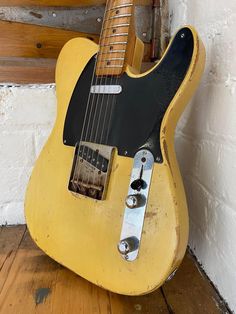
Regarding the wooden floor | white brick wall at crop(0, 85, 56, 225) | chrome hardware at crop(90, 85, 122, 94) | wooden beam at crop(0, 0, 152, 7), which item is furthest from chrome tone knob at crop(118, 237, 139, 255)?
wooden beam at crop(0, 0, 152, 7)

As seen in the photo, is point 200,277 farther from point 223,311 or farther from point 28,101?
point 28,101

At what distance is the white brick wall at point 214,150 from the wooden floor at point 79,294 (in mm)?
37

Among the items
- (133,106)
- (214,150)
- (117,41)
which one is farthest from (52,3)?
(214,150)

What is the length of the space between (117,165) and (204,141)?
19cm

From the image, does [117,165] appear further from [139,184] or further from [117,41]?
[117,41]

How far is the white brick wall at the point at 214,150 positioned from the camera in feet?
1.66

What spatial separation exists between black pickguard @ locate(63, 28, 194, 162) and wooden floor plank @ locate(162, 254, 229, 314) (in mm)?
256

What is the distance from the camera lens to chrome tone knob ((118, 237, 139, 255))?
18.8 inches

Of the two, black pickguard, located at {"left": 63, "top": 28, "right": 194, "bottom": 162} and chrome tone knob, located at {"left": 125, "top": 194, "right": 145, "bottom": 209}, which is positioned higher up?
black pickguard, located at {"left": 63, "top": 28, "right": 194, "bottom": 162}

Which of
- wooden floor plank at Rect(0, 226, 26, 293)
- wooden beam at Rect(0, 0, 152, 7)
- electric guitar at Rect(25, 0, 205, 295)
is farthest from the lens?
wooden beam at Rect(0, 0, 152, 7)

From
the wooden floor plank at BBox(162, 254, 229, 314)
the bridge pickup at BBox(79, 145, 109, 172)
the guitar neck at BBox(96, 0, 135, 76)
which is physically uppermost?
the guitar neck at BBox(96, 0, 135, 76)

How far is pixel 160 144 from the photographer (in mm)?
473

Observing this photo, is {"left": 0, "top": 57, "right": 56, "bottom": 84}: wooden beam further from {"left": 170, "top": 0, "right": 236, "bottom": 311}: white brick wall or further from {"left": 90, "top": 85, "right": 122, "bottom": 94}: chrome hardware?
{"left": 170, "top": 0, "right": 236, "bottom": 311}: white brick wall

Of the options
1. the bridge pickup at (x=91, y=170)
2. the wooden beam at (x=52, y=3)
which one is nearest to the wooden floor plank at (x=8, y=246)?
the bridge pickup at (x=91, y=170)
